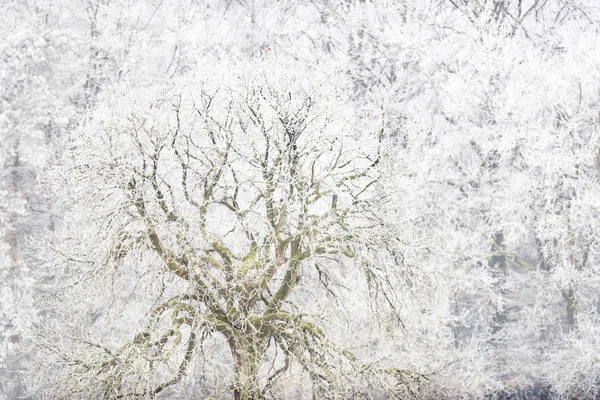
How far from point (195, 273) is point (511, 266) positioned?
2467 cm

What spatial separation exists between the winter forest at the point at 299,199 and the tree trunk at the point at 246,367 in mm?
84

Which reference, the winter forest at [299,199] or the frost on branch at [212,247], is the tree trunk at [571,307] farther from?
the frost on branch at [212,247]

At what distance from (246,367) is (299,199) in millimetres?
3137

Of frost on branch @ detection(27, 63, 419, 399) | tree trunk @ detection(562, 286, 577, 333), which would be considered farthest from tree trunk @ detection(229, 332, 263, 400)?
tree trunk @ detection(562, 286, 577, 333)

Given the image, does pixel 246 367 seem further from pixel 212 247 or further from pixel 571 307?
pixel 571 307

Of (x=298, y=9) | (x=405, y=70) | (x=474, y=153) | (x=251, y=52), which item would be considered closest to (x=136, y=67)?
(x=251, y=52)

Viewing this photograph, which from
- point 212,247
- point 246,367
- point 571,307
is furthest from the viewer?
point 571,307

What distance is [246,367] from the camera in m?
13.7

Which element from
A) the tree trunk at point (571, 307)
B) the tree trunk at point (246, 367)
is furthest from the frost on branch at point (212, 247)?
the tree trunk at point (571, 307)

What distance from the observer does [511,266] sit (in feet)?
115

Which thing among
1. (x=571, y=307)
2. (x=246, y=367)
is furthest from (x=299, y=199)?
(x=571, y=307)

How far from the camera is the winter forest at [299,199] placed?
1377 cm

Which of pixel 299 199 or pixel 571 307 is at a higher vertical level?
pixel 299 199

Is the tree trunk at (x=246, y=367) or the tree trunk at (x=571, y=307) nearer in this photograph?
the tree trunk at (x=246, y=367)
